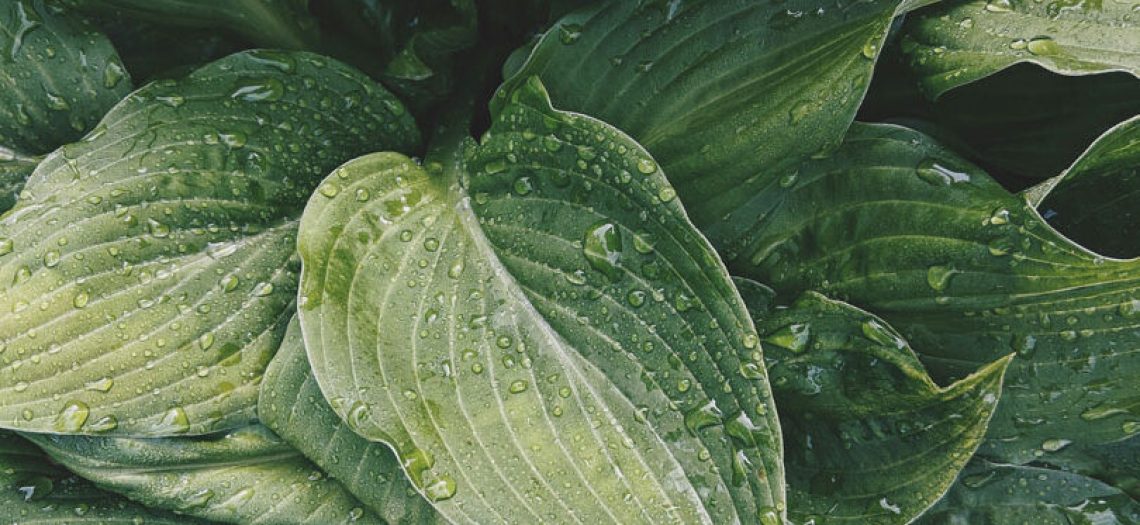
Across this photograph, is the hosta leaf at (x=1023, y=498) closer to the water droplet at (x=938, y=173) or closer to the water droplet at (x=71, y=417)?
the water droplet at (x=938, y=173)

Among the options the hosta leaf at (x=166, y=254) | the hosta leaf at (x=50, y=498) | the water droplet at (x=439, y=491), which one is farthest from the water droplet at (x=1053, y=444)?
the hosta leaf at (x=50, y=498)

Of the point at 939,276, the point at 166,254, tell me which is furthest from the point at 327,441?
the point at 939,276

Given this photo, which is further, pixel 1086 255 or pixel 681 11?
pixel 681 11

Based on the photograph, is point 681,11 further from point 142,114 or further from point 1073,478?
point 1073,478

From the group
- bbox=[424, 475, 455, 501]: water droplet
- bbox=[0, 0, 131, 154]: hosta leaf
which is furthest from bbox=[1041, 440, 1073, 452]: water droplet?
bbox=[0, 0, 131, 154]: hosta leaf

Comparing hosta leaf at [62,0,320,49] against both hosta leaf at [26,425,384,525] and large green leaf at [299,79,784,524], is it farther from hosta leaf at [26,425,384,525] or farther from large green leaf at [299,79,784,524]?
hosta leaf at [26,425,384,525]

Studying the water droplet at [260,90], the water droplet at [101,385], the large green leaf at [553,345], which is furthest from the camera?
the water droplet at [260,90]

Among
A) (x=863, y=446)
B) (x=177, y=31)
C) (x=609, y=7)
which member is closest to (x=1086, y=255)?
(x=863, y=446)
